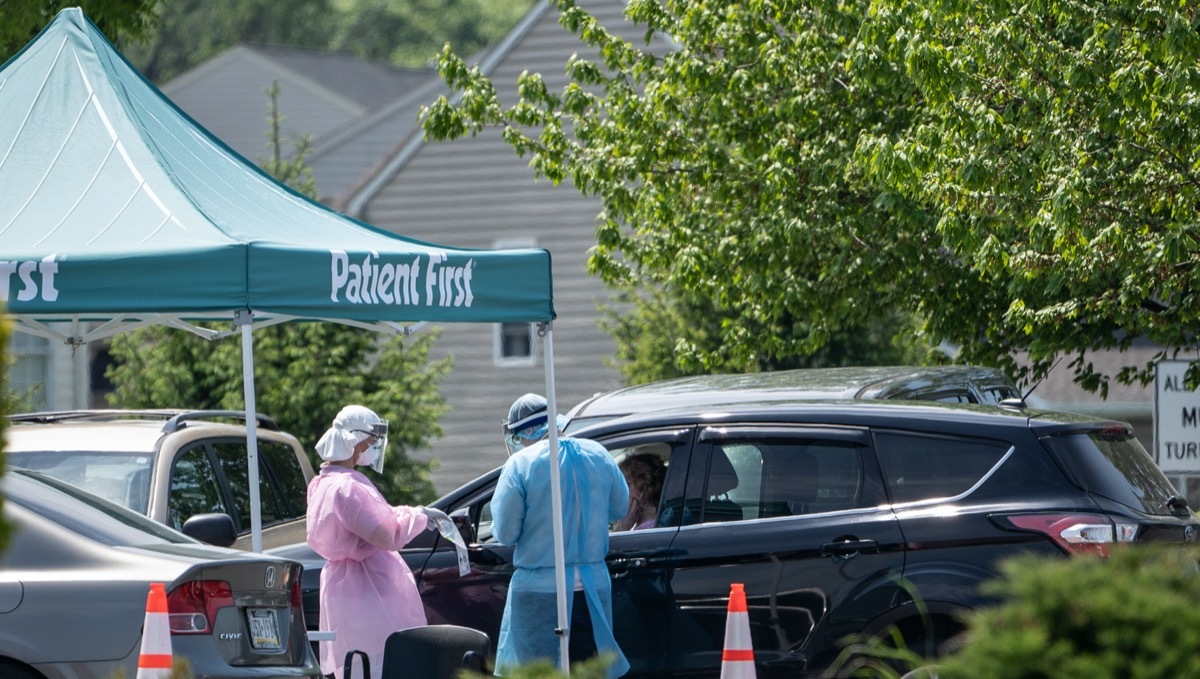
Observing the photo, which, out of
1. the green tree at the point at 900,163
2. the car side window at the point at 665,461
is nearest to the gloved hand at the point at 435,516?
the car side window at the point at 665,461

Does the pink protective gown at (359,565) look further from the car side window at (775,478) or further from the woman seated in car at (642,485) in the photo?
the car side window at (775,478)

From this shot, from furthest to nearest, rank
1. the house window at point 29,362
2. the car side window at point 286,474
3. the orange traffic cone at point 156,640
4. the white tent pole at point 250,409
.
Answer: the house window at point 29,362
the car side window at point 286,474
the white tent pole at point 250,409
the orange traffic cone at point 156,640

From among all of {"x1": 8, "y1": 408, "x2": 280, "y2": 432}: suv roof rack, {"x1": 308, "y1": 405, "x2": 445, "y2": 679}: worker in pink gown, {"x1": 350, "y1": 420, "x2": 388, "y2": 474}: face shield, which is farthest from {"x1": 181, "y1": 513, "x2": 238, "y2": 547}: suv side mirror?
{"x1": 8, "y1": 408, "x2": 280, "y2": 432}: suv roof rack

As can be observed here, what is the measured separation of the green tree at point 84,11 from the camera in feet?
44.1

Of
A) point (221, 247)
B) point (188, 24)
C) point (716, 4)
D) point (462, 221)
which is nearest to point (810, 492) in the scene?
point (221, 247)

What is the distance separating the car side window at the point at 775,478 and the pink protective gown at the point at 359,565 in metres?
1.50

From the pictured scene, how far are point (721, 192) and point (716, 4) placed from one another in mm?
1656

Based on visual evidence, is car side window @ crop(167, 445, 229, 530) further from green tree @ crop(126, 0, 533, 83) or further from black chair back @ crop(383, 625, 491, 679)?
green tree @ crop(126, 0, 533, 83)

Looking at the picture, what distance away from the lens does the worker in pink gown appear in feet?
23.3

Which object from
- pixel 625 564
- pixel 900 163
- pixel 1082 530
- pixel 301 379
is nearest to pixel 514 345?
pixel 301 379

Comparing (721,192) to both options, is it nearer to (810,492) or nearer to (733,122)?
(733,122)

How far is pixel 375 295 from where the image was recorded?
7.33 meters

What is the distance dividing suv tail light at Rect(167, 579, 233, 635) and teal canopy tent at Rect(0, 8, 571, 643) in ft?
2.95

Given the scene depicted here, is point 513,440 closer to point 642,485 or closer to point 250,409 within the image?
point 642,485
